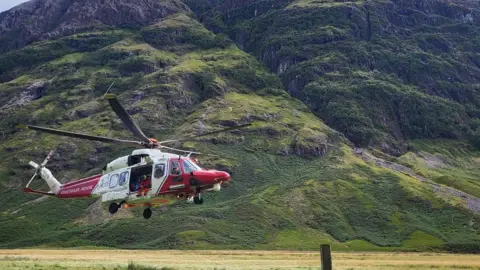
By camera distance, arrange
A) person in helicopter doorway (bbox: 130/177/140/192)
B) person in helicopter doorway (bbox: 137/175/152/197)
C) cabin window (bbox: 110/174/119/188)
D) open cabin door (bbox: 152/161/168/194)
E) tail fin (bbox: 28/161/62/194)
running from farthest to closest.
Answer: tail fin (bbox: 28/161/62/194), cabin window (bbox: 110/174/119/188), person in helicopter doorway (bbox: 130/177/140/192), person in helicopter doorway (bbox: 137/175/152/197), open cabin door (bbox: 152/161/168/194)

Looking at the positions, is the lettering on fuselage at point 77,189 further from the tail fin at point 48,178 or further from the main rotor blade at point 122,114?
the main rotor blade at point 122,114

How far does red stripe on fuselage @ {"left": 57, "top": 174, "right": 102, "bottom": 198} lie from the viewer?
44719 mm

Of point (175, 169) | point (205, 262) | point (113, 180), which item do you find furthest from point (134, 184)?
point (205, 262)

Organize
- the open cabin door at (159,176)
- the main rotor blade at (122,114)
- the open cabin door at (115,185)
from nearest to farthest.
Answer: the main rotor blade at (122,114) → the open cabin door at (159,176) → the open cabin door at (115,185)

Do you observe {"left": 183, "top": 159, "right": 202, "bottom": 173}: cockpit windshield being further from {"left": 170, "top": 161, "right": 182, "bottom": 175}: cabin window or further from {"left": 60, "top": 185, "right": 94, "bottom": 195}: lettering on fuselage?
{"left": 60, "top": 185, "right": 94, "bottom": 195}: lettering on fuselage

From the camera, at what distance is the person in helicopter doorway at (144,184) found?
4088cm

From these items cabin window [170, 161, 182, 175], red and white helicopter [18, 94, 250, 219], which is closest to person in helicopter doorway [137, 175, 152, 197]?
red and white helicopter [18, 94, 250, 219]

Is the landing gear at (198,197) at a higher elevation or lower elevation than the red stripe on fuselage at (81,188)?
higher

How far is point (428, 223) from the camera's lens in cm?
19350

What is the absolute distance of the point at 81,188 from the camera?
45.5 metres

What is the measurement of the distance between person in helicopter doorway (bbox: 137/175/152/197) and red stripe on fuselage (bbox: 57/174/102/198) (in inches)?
200

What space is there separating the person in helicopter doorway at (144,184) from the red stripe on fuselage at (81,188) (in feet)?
16.7

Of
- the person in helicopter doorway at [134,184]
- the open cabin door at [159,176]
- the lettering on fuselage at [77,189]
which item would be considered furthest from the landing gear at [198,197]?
the lettering on fuselage at [77,189]

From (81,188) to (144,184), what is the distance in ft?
24.2
